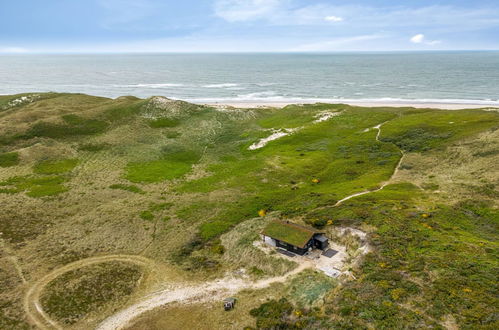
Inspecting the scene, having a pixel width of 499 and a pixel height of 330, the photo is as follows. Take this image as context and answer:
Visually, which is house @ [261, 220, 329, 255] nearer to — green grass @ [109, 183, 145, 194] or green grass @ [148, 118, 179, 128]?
green grass @ [109, 183, 145, 194]

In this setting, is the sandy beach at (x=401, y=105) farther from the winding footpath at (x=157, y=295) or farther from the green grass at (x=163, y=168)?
the winding footpath at (x=157, y=295)

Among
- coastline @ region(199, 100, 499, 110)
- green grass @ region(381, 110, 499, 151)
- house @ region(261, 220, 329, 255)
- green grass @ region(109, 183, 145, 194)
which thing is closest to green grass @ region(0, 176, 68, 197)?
green grass @ region(109, 183, 145, 194)

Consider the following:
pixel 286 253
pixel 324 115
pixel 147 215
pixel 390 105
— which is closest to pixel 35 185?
pixel 147 215

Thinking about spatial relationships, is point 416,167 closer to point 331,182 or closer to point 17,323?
point 331,182

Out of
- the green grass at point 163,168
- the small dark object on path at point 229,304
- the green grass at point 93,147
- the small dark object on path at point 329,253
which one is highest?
the green grass at point 93,147

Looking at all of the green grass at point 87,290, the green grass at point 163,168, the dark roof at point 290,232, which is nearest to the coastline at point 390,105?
the green grass at point 163,168

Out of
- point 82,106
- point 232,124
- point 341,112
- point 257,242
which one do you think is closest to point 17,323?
point 257,242
